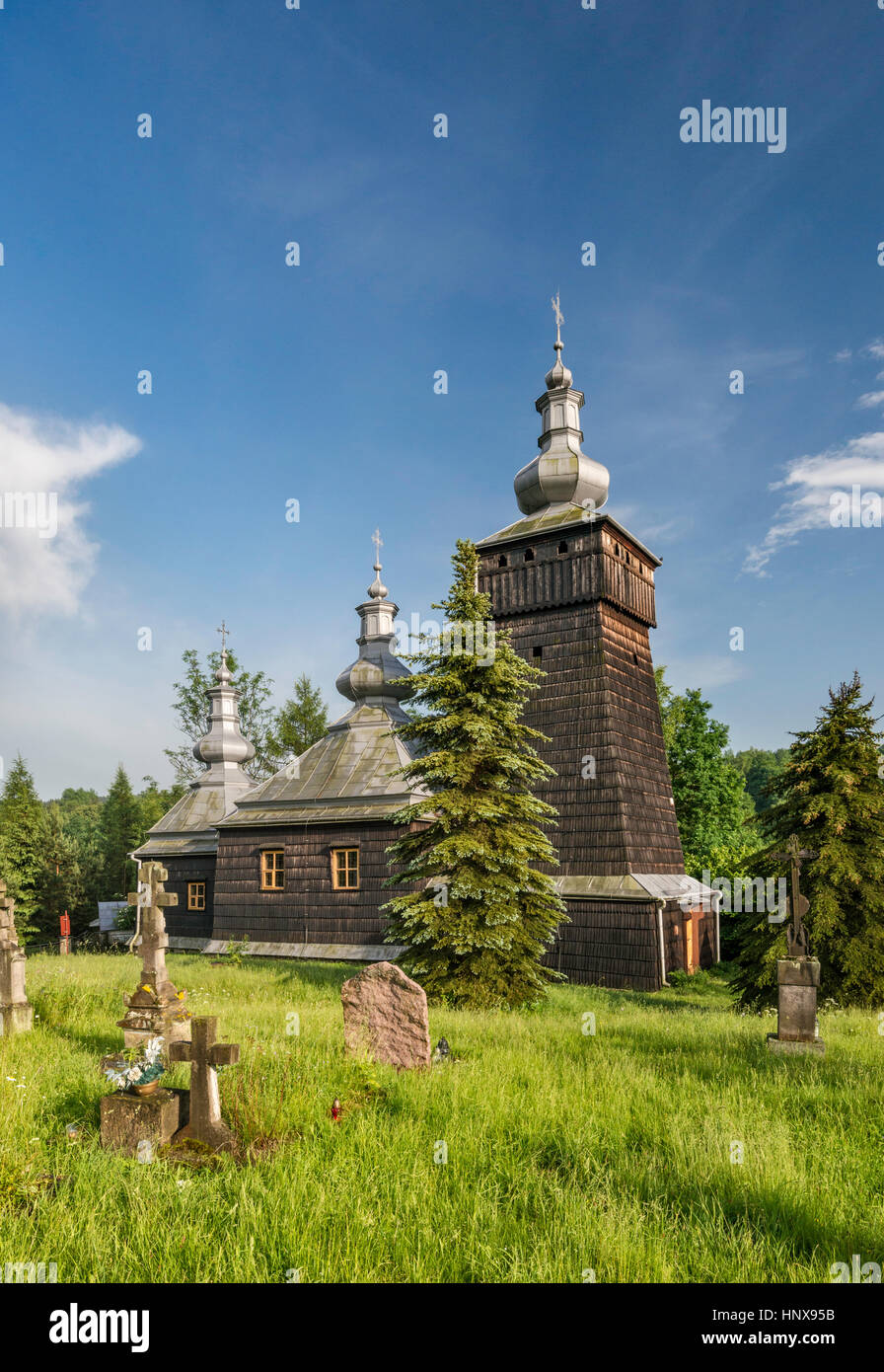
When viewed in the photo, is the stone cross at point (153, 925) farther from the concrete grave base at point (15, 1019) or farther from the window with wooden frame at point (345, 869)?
the window with wooden frame at point (345, 869)

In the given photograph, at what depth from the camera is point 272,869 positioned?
21.5 metres

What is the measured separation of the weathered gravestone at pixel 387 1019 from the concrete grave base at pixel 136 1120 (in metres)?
2.37

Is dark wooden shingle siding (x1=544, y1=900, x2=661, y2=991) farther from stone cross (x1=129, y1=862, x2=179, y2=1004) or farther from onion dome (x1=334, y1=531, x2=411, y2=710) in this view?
stone cross (x1=129, y1=862, x2=179, y2=1004)

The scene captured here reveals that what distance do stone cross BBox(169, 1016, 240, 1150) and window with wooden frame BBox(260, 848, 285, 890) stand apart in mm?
16853

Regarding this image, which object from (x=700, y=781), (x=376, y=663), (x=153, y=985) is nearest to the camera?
(x=153, y=985)

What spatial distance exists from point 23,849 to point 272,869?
66.9 ft

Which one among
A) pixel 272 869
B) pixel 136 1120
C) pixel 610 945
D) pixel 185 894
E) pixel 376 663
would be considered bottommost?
pixel 610 945

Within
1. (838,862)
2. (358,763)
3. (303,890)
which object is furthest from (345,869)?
(838,862)

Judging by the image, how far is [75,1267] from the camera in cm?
333

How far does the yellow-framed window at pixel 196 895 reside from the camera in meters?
24.9

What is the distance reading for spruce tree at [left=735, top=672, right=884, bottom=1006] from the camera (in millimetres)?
11414

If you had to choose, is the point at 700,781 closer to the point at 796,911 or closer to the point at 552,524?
the point at 552,524
